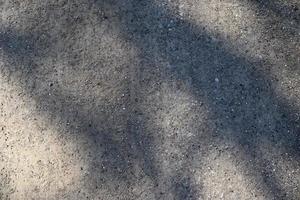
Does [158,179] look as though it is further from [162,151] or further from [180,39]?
[180,39]

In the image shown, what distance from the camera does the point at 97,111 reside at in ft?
10.1

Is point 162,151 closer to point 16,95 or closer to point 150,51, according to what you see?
point 150,51

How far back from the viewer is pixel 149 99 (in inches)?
122

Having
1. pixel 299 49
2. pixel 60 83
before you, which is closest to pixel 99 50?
pixel 60 83

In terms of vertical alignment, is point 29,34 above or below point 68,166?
above

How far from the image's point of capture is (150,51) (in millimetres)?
3137

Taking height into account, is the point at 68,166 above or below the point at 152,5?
below

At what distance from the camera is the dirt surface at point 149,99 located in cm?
303

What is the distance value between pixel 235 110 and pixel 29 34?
4.58 ft

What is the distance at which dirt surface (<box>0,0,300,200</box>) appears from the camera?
9.95 feet

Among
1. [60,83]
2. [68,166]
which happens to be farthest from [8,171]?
[60,83]

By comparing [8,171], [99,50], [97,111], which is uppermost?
[99,50]

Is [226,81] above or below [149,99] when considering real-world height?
above

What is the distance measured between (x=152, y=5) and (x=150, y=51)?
30cm
